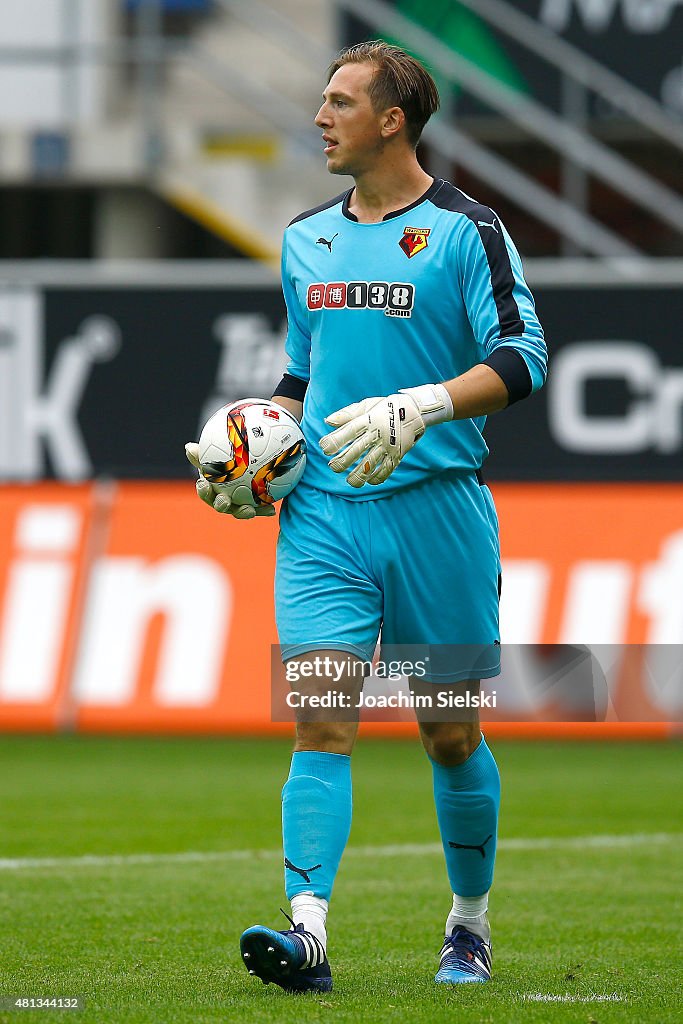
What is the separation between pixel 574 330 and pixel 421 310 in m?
9.47

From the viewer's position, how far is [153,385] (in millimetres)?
14633

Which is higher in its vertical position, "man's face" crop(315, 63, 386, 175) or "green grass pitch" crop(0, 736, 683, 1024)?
"man's face" crop(315, 63, 386, 175)

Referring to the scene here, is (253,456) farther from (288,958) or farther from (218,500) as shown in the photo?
(288,958)

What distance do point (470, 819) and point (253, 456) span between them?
1.15 m

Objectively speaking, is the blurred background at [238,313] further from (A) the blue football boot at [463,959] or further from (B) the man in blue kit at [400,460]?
(B) the man in blue kit at [400,460]

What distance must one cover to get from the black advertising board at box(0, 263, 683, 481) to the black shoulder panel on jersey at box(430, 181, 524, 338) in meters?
9.12

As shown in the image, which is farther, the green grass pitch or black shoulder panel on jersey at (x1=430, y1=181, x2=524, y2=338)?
black shoulder panel on jersey at (x1=430, y1=181, x2=524, y2=338)

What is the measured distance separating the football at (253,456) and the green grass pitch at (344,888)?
129 cm

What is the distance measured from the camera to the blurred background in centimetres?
1129

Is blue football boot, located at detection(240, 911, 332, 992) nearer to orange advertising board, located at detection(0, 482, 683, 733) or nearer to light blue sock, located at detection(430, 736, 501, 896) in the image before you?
light blue sock, located at detection(430, 736, 501, 896)

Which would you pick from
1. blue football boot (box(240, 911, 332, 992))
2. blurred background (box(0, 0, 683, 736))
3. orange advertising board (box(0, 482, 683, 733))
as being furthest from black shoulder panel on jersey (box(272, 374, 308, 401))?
orange advertising board (box(0, 482, 683, 733))

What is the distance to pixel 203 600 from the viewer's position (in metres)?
11.5

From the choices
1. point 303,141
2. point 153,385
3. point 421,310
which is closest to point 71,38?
point 303,141

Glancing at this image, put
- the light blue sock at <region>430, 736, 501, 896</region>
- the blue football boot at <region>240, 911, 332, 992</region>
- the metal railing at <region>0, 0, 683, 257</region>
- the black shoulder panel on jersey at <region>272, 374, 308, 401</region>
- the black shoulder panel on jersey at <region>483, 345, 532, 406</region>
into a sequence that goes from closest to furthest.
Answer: the blue football boot at <region>240, 911, 332, 992</region> → the black shoulder panel on jersey at <region>483, 345, 532, 406</region> → the light blue sock at <region>430, 736, 501, 896</region> → the black shoulder panel on jersey at <region>272, 374, 308, 401</region> → the metal railing at <region>0, 0, 683, 257</region>
